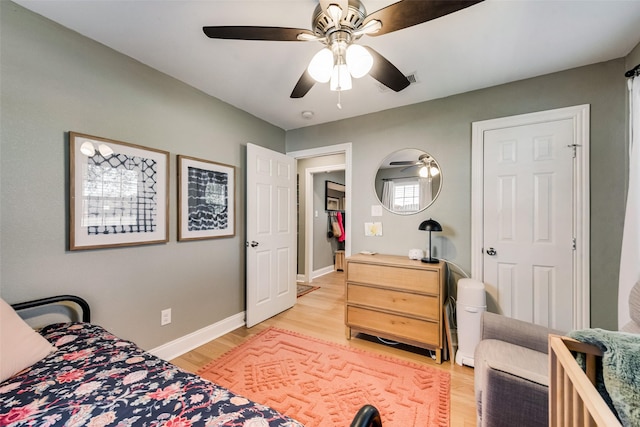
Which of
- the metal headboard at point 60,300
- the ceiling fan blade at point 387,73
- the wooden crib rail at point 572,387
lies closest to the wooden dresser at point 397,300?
the wooden crib rail at point 572,387

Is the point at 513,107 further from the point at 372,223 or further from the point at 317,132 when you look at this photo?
the point at 317,132

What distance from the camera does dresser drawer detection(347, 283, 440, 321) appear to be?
2.11m

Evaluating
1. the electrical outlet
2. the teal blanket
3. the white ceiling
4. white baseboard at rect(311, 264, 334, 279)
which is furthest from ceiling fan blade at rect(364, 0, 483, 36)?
white baseboard at rect(311, 264, 334, 279)

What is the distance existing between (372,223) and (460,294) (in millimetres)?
1136

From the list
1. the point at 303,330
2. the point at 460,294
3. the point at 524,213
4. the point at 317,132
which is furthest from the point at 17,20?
the point at 524,213

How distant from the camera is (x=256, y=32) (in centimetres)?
127

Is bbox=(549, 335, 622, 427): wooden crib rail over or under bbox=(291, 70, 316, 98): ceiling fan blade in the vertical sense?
under

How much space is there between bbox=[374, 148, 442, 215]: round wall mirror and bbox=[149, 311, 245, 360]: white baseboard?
2.09 m

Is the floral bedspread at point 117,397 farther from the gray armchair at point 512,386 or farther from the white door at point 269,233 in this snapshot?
the white door at point 269,233

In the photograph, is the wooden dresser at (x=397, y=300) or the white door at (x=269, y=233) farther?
the white door at (x=269, y=233)

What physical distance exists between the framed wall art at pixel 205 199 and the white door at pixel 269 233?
0.73 feet

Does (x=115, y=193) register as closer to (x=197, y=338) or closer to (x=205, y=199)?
(x=205, y=199)

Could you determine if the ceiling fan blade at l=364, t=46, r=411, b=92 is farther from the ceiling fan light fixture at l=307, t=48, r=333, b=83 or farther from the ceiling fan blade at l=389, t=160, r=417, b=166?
the ceiling fan blade at l=389, t=160, r=417, b=166

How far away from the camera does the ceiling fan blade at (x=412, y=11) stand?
1.02m
